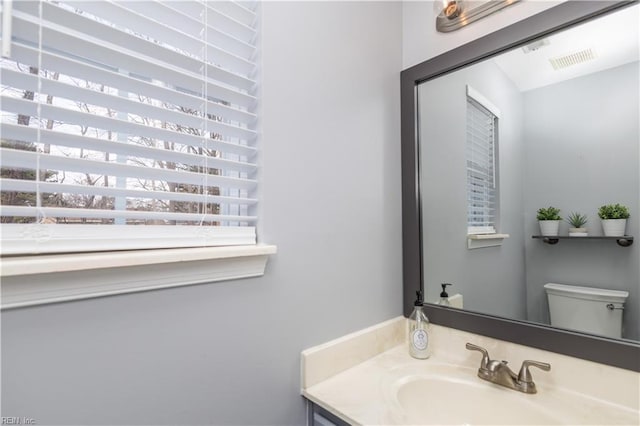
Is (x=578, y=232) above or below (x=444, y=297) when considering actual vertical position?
above

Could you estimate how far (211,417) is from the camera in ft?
2.45

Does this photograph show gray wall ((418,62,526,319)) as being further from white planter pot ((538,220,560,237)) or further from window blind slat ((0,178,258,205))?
window blind slat ((0,178,258,205))

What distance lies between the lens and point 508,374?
971 mm

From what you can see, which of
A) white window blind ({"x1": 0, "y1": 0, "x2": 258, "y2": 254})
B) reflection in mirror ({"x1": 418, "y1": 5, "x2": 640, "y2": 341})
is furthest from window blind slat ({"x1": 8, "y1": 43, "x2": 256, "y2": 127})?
reflection in mirror ({"x1": 418, "y1": 5, "x2": 640, "y2": 341})

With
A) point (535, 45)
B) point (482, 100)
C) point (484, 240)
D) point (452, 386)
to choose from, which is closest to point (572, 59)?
point (535, 45)

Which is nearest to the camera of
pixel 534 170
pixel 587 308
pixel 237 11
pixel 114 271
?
pixel 114 271

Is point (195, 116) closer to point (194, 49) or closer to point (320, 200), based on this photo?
point (194, 49)

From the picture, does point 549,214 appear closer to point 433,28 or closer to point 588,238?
point 588,238

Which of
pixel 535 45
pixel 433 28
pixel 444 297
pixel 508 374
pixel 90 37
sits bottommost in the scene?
pixel 508 374

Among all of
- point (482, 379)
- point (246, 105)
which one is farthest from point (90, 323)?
point (482, 379)

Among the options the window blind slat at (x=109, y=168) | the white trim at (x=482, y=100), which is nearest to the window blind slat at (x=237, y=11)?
the window blind slat at (x=109, y=168)

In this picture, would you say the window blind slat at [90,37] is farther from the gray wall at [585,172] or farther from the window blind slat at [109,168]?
the gray wall at [585,172]

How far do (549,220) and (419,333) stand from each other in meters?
0.60

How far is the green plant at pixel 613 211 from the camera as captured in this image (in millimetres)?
896
